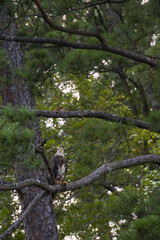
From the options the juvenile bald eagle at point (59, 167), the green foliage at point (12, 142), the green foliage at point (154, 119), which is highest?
the juvenile bald eagle at point (59, 167)

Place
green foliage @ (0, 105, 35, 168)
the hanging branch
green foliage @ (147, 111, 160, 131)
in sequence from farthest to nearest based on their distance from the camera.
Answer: the hanging branch < green foliage @ (147, 111, 160, 131) < green foliage @ (0, 105, 35, 168)

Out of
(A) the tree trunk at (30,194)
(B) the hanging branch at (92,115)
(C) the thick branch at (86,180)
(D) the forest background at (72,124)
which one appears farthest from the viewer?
(A) the tree trunk at (30,194)

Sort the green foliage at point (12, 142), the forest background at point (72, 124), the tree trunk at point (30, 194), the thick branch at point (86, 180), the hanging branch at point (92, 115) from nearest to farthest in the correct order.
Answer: the green foliage at point (12, 142), the thick branch at point (86, 180), the forest background at point (72, 124), the hanging branch at point (92, 115), the tree trunk at point (30, 194)

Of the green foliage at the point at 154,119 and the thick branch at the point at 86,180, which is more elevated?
the green foliage at the point at 154,119

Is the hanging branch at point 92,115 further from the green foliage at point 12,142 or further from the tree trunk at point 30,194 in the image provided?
the green foliage at point 12,142

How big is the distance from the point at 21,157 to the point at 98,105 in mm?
5234

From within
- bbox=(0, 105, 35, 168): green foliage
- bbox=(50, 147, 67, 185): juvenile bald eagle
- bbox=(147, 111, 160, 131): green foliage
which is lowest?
bbox=(0, 105, 35, 168): green foliage

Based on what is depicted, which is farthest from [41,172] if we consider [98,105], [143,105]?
[143,105]

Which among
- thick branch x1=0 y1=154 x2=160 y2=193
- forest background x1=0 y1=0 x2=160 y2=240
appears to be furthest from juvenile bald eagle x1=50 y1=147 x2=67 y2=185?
thick branch x1=0 y1=154 x2=160 y2=193

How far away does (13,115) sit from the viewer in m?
3.46

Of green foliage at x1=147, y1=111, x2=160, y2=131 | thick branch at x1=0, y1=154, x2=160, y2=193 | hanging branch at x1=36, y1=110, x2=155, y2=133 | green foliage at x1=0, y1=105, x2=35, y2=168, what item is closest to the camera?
green foliage at x1=0, y1=105, x2=35, y2=168

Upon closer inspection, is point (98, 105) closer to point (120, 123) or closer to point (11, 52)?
point (11, 52)

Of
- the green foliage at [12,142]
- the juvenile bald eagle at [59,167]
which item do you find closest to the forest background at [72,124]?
the green foliage at [12,142]

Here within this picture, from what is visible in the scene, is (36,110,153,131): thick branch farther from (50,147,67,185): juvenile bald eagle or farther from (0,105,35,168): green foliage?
(0,105,35,168): green foliage
